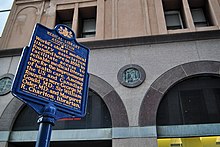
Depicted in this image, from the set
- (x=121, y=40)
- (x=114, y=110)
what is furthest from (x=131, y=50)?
(x=114, y=110)

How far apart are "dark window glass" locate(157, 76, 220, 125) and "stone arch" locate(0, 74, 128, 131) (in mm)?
1503

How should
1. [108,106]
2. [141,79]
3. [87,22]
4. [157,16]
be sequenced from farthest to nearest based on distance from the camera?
[87,22] < [157,16] < [141,79] < [108,106]

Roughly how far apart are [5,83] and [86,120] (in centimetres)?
447

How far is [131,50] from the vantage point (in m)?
10.1

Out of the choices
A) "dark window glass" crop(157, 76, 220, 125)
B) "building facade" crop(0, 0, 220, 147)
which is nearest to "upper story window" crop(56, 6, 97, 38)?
"building facade" crop(0, 0, 220, 147)

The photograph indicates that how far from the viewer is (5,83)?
10.2 metres

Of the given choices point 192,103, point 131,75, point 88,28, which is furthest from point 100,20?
point 192,103

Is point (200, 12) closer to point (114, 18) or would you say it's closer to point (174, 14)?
point (174, 14)

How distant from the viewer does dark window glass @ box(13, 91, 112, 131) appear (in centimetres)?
876

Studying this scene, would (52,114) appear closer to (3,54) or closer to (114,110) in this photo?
(114,110)

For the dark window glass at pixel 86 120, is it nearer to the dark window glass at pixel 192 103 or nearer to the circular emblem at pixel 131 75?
the circular emblem at pixel 131 75

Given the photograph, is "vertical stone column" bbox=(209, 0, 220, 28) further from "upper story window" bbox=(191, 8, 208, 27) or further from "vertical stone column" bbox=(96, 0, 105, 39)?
"vertical stone column" bbox=(96, 0, 105, 39)

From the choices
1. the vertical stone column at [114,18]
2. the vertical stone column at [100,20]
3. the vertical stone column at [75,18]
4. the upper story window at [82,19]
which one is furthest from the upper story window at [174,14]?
the vertical stone column at [75,18]

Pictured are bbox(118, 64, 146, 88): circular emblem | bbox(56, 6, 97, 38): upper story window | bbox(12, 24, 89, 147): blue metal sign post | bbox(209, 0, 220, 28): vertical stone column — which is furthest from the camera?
bbox(56, 6, 97, 38): upper story window
